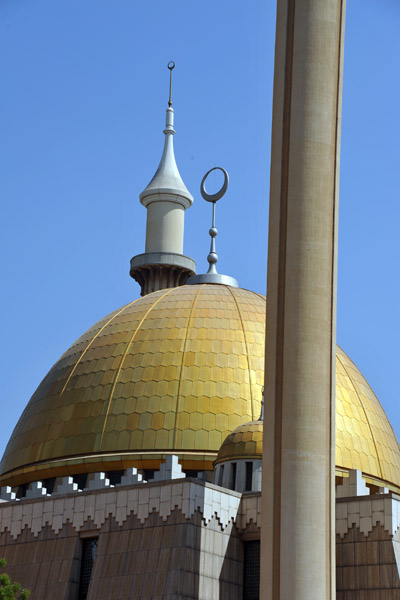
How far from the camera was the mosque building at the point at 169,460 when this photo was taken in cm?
3641

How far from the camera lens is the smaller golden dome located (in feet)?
127

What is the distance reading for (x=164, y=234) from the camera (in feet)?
186

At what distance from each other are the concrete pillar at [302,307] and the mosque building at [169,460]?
73 cm

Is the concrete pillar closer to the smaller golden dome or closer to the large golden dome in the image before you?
the smaller golden dome

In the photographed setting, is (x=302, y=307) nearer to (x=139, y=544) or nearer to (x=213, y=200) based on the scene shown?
(x=139, y=544)

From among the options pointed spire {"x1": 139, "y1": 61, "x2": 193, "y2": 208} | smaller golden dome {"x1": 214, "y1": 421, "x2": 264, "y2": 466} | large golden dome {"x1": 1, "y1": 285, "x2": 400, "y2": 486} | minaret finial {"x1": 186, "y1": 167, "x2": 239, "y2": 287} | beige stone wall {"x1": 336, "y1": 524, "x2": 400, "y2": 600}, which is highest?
pointed spire {"x1": 139, "y1": 61, "x2": 193, "y2": 208}

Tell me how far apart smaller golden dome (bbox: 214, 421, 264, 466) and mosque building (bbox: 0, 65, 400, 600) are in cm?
4

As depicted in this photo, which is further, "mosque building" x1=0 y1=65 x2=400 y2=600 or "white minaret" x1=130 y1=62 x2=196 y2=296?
"white minaret" x1=130 y1=62 x2=196 y2=296

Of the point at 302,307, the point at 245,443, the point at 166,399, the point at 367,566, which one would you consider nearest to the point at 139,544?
the point at 245,443

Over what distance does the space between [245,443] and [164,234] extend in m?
19.2

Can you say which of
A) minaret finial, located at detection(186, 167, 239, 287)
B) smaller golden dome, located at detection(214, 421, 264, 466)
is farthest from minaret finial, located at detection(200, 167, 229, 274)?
smaller golden dome, located at detection(214, 421, 264, 466)

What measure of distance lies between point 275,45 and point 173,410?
46.9ft

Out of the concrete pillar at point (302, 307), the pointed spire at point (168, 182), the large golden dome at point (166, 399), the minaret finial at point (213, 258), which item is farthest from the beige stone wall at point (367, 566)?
the pointed spire at point (168, 182)

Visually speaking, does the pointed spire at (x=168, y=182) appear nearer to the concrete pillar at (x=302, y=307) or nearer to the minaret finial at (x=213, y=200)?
the minaret finial at (x=213, y=200)
